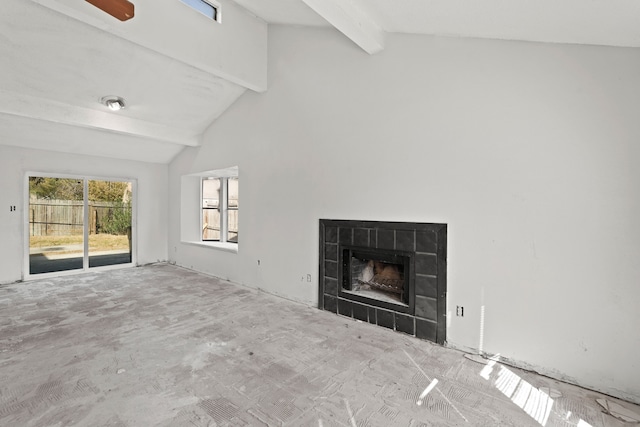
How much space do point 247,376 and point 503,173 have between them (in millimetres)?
2612

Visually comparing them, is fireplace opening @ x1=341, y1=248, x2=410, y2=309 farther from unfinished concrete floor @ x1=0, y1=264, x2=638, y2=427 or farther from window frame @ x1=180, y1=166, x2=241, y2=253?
window frame @ x1=180, y1=166, x2=241, y2=253

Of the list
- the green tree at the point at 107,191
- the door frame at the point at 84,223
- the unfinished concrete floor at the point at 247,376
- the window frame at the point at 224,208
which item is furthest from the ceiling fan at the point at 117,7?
the green tree at the point at 107,191

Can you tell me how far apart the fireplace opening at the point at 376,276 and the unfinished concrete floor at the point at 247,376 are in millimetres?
346

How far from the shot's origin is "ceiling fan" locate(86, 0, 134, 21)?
7.99 ft

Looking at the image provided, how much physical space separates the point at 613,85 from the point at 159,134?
5.58 metres

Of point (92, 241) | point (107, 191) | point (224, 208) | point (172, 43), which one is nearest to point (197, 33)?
point (172, 43)

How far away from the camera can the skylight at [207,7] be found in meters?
3.38

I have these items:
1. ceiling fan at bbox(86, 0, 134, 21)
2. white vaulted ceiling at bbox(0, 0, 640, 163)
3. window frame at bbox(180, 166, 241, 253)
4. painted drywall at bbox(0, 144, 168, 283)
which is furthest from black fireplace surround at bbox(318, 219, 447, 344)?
painted drywall at bbox(0, 144, 168, 283)

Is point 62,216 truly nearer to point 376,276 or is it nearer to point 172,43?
point 172,43

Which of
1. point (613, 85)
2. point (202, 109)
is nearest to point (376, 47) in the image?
point (613, 85)

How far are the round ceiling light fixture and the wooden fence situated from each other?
2534mm

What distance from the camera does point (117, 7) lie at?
2.51 m

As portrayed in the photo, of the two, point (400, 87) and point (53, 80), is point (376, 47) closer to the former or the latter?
point (400, 87)

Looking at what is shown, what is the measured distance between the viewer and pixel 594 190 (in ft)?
7.13
